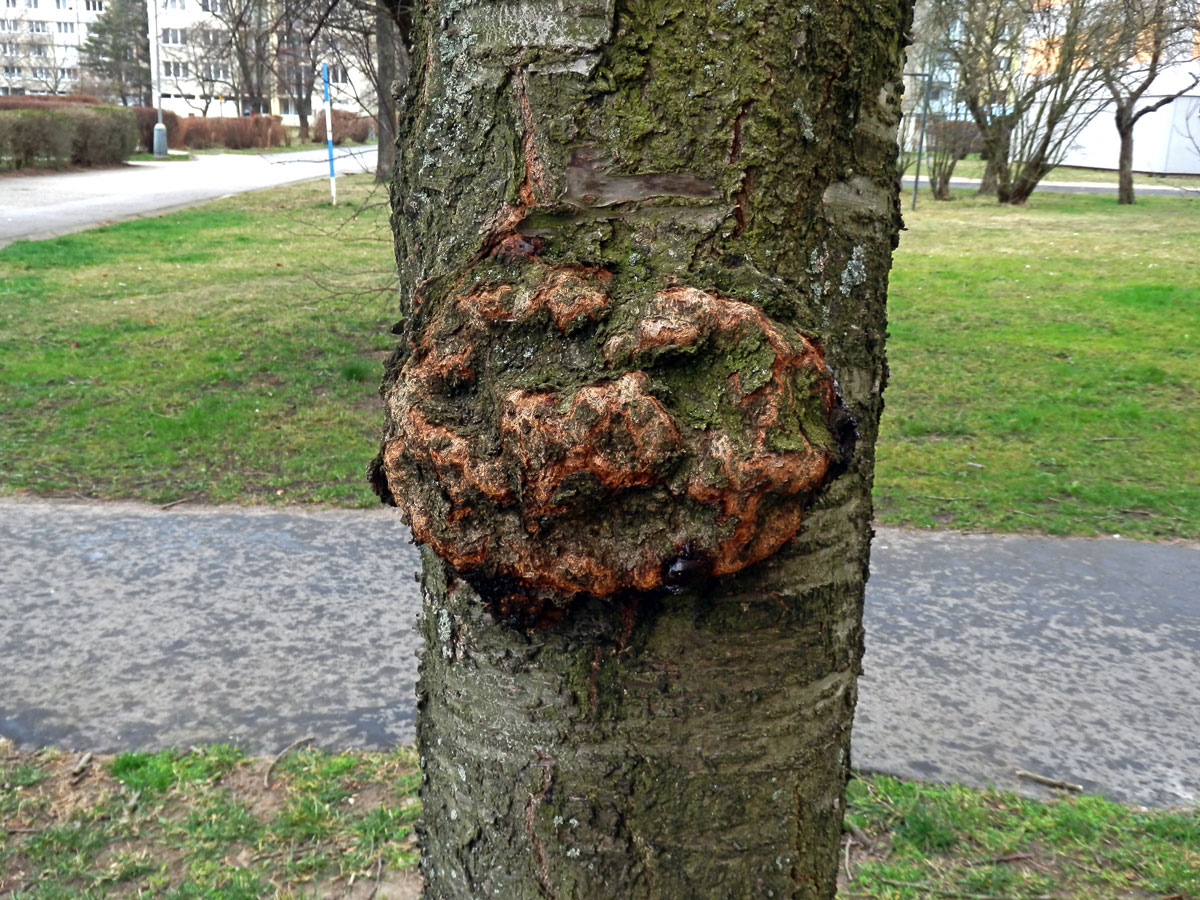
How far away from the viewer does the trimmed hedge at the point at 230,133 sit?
49.7 metres

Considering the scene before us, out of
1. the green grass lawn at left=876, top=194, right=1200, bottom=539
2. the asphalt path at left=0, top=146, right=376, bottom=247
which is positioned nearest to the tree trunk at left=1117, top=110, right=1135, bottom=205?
the green grass lawn at left=876, top=194, right=1200, bottom=539

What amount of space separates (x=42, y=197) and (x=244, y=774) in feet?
68.3

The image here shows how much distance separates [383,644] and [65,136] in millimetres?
27420

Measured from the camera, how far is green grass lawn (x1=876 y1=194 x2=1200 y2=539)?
541 centimetres

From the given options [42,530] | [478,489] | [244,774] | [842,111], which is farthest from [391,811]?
[42,530]

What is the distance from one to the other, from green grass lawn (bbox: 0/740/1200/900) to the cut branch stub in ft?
6.04

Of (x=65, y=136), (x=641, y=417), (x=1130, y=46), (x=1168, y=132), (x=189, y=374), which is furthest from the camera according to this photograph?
(x=1168, y=132)

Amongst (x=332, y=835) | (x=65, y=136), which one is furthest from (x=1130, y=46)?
(x=65, y=136)

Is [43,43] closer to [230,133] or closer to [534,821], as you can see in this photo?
[230,133]

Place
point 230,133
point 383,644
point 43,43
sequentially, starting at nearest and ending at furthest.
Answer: point 383,644 < point 230,133 < point 43,43

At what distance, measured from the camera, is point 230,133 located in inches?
1982

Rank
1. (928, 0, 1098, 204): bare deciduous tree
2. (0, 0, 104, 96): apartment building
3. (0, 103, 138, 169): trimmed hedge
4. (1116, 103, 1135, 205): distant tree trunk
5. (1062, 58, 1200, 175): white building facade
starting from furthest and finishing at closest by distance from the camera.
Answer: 1. (0, 0, 104, 96): apartment building
2. (1062, 58, 1200, 175): white building facade
3. (0, 103, 138, 169): trimmed hedge
4. (1116, 103, 1135, 205): distant tree trunk
5. (928, 0, 1098, 204): bare deciduous tree

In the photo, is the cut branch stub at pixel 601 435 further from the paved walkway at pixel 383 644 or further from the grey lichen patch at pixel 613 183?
the paved walkway at pixel 383 644

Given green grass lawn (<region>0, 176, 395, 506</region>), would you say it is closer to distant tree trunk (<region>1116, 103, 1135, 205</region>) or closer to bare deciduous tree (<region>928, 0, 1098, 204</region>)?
bare deciduous tree (<region>928, 0, 1098, 204</region>)
